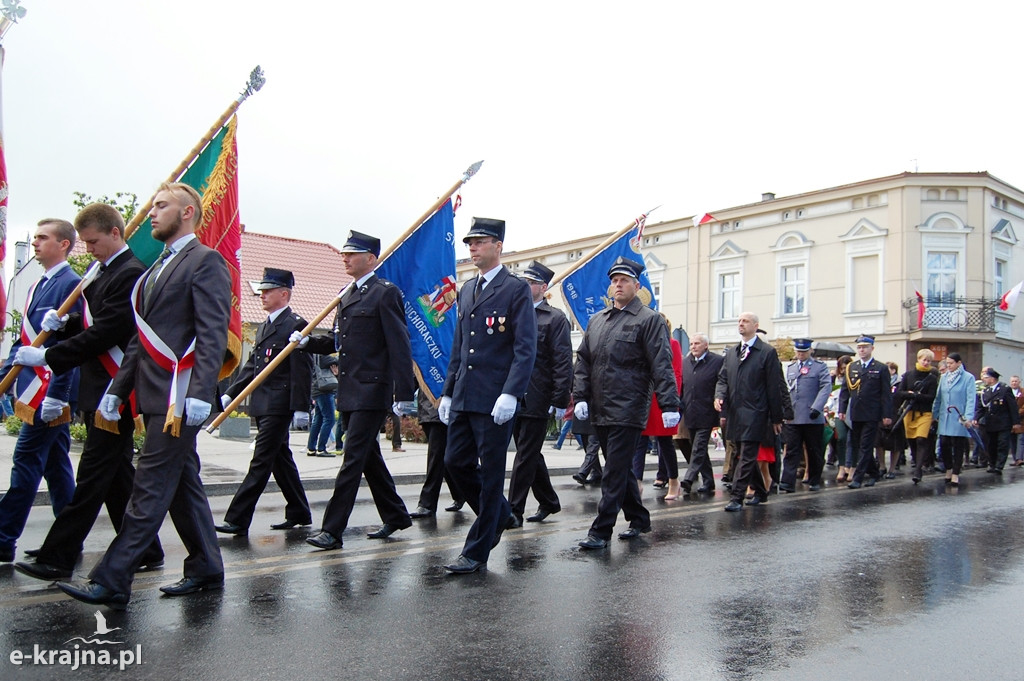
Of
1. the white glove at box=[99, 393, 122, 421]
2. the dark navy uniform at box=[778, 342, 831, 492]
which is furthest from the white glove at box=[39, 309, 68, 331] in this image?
the dark navy uniform at box=[778, 342, 831, 492]

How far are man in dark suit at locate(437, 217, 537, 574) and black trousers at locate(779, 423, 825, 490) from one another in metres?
6.56

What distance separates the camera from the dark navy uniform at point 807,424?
1142cm

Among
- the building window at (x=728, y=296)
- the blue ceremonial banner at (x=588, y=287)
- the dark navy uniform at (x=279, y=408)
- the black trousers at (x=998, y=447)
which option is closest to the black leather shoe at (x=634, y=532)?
the dark navy uniform at (x=279, y=408)

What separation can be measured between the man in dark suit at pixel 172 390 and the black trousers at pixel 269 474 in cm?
187

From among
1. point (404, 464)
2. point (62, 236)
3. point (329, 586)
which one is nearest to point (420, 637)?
point (329, 586)

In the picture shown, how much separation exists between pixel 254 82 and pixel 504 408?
3.87 m

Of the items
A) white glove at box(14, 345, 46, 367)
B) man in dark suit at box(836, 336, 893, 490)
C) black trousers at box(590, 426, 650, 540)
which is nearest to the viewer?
white glove at box(14, 345, 46, 367)

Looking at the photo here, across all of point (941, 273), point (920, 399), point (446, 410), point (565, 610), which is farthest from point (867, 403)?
point (941, 273)

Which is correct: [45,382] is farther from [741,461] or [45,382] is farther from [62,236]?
[741,461]

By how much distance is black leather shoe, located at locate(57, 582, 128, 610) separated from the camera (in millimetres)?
4188

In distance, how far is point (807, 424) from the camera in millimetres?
11555

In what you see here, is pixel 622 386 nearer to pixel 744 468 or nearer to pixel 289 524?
pixel 289 524

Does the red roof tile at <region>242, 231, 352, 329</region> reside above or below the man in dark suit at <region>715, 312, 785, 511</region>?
above

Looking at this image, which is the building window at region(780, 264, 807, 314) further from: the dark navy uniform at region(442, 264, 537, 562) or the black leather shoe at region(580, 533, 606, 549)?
the dark navy uniform at region(442, 264, 537, 562)
